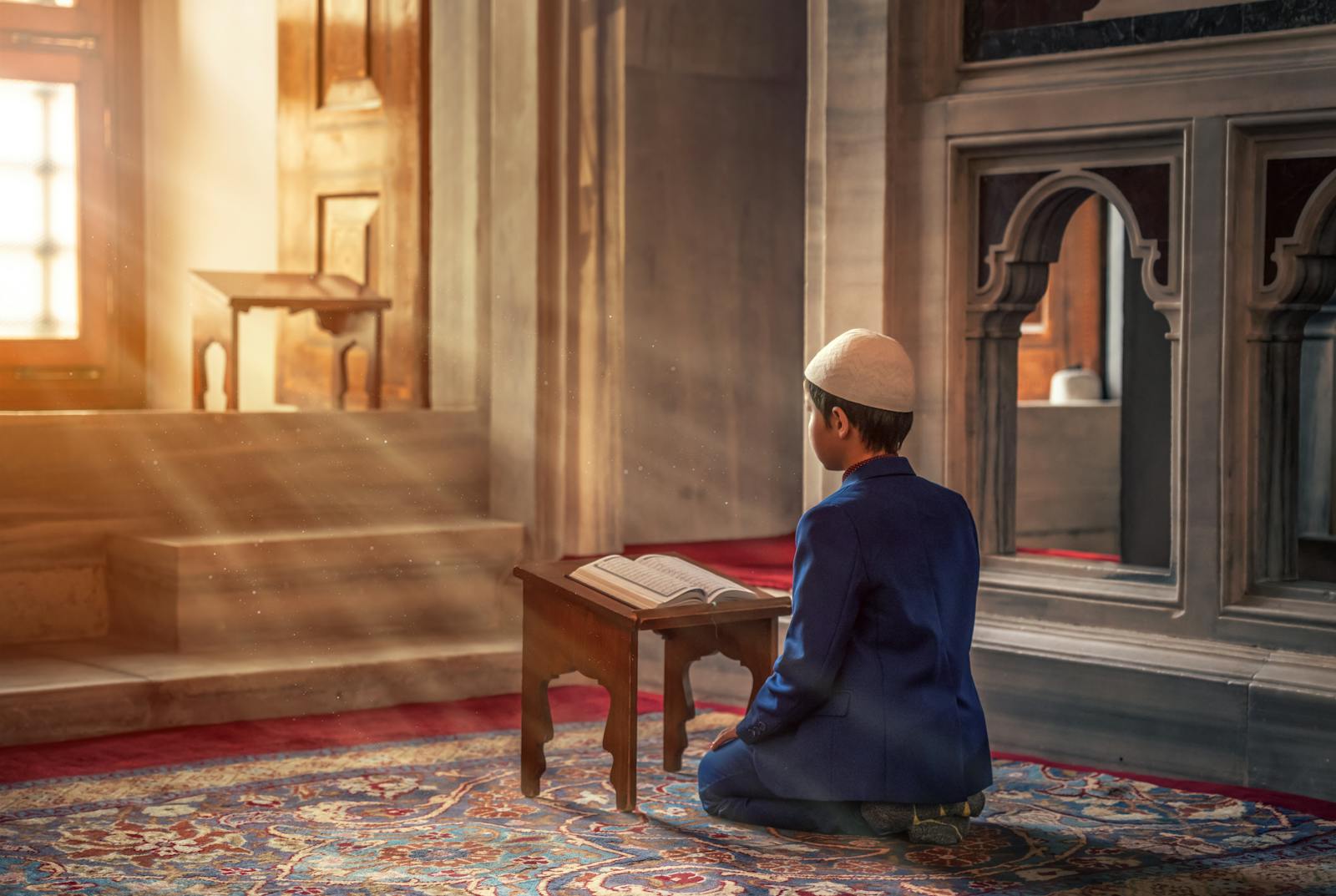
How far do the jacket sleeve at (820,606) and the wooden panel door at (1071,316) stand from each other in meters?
5.59

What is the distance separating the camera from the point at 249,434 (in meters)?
6.28

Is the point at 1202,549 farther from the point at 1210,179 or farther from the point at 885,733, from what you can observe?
the point at 885,733

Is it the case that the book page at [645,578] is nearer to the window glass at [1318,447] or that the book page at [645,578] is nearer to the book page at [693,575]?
the book page at [693,575]

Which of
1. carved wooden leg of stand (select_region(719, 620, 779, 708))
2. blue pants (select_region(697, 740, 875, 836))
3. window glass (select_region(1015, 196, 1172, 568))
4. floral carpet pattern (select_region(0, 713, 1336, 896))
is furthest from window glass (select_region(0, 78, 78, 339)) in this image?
blue pants (select_region(697, 740, 875, 836))

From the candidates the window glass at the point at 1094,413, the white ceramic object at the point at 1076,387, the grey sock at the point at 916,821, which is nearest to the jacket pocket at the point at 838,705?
the grey sock at the point at 916,821

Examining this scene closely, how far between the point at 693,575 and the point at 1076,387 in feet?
16.0

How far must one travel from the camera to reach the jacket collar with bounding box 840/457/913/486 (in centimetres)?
384

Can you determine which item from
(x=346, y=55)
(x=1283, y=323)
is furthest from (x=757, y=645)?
(x=346, y=55)

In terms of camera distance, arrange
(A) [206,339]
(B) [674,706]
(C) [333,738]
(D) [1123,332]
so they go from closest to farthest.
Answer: (B) [674,706] < (C) [333,738] < (D) [1123,332] < (A) [206,339]

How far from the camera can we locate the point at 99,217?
852cm

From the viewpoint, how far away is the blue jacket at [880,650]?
148 inches

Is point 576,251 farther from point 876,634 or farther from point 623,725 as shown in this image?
point 876,634

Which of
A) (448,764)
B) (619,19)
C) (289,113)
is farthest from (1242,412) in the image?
(289,113)

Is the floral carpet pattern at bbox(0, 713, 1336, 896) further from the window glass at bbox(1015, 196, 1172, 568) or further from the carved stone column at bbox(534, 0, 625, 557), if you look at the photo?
the carved stone column at bbox(534, 0, 625, 557)
